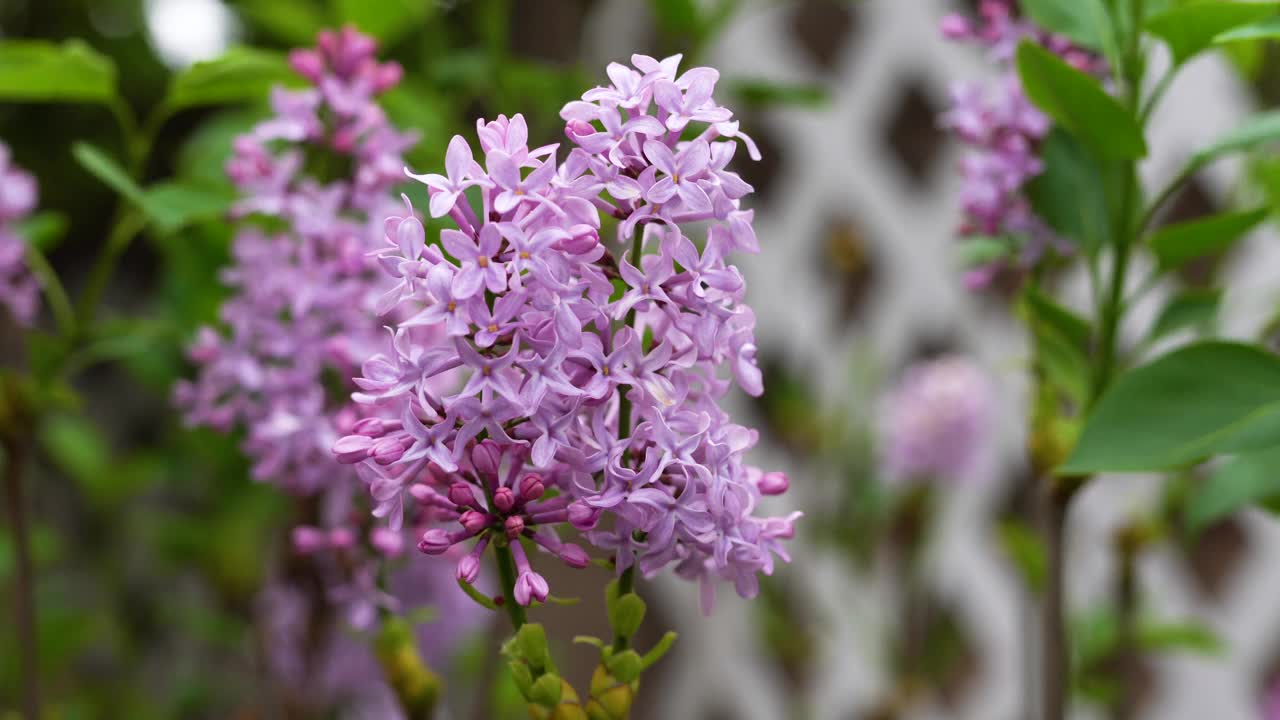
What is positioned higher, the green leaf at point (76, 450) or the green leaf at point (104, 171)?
the green leaf at point (104, 171)

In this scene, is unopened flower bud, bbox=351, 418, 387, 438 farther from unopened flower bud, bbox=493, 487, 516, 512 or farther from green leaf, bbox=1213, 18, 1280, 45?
green leaf, bbox=1213, 18, 1280, 45

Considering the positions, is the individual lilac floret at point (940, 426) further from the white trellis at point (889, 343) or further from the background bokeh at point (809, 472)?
the white trellis at point (889, 343)

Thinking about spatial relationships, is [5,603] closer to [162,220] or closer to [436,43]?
[436,43]

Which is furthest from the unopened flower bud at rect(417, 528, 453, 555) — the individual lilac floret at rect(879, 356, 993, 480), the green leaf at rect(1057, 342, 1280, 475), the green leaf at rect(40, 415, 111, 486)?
the individual lilac floret at rect(879, 356, 993, 480)

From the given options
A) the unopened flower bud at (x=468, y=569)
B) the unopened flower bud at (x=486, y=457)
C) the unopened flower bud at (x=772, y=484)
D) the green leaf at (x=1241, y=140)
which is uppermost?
the green leaf at (x=1241, y=140)

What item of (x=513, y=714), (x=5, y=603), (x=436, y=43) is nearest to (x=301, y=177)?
(x=436, y=43)

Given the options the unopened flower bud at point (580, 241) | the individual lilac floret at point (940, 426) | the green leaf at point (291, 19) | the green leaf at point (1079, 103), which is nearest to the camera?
the unopened flower bud at point (580, 241)

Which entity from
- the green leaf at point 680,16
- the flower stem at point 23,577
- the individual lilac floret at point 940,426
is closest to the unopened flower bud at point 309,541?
the flower stem at point 23,577
